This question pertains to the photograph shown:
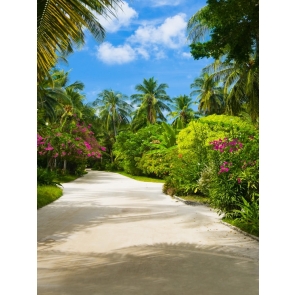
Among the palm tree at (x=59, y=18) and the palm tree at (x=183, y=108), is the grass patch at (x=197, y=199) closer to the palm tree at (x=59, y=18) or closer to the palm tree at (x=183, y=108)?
the palm tree at (x=59, y=18)

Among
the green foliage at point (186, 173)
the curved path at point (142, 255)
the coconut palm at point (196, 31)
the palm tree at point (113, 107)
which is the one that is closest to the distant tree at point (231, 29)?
the curved path at point (142, 255)

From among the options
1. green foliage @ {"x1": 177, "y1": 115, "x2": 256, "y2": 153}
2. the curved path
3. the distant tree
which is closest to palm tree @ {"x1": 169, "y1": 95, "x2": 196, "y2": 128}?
green foliage @ {"x1": 177, "y1": 115, "x2": 256, "y2": 153}

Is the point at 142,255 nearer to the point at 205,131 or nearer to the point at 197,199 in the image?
the point at 197,199

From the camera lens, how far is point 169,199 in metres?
7.70

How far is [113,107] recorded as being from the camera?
19500mm

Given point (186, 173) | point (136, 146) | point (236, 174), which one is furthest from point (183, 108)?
point (236, 174)

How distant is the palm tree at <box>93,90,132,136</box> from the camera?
19141 millimetres

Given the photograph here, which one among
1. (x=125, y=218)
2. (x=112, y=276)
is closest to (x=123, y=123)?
(x=125, y=218)

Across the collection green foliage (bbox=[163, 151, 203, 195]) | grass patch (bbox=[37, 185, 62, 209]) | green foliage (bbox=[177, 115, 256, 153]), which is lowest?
grass patch (bbox=[37, 185, 62, 209])

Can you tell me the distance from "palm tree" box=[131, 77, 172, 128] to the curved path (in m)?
12.7

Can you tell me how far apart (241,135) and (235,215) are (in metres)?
1.10

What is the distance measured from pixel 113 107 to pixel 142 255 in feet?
54.7

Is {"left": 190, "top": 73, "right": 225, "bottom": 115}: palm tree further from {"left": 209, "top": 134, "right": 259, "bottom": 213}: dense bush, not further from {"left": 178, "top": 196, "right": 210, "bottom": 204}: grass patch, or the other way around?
{"left": 209, "top": 134, "right": 259, "bottom": 213}: dense bush
